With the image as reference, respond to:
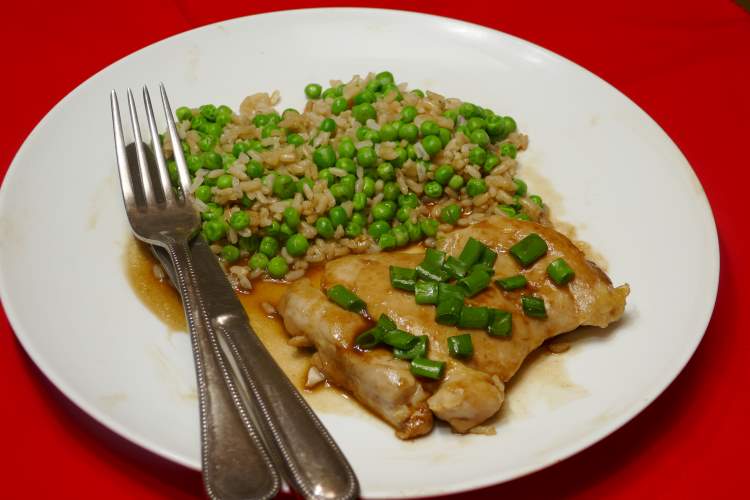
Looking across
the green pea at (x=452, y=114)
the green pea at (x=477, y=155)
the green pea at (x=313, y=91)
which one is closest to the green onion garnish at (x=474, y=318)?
the green pea at (x=477, y=155)

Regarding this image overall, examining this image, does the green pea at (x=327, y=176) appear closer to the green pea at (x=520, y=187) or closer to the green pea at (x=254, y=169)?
the green pea at (x=254, y=169)

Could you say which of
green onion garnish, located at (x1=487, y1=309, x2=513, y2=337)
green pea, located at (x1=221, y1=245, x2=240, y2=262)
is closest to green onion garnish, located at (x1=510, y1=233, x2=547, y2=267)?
green onion garnish, located at (x1=487, y1=309, x2=513, y2=337)

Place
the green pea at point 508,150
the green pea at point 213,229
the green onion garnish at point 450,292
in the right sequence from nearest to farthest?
the green onion garnish at point 450,292, the green pea at point 213,229, the green pea at point 508,150

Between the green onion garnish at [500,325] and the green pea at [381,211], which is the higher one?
the green pea at [381,211]

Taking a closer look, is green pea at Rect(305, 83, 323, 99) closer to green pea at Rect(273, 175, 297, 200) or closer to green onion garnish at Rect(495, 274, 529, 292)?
green pea at Rect(273, 175, 297, 200)

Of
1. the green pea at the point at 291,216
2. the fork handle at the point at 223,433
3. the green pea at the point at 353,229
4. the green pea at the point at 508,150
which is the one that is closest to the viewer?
the fork handle at the point at 223,433

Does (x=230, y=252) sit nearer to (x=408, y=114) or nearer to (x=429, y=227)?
(x=429, y=227)
